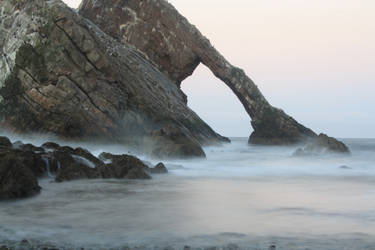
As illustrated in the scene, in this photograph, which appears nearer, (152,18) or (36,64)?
(36,64)

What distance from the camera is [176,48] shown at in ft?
137

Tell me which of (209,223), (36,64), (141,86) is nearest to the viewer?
(209,223)

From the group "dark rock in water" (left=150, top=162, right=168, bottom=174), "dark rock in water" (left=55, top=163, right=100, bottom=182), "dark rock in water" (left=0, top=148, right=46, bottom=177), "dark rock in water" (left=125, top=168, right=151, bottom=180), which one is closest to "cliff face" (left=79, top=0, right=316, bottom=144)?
"dark rock in water" (left=150, top=162, right=168, bottom=174)

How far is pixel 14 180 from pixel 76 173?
11.1 feet

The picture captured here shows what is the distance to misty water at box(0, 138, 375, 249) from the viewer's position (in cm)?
578

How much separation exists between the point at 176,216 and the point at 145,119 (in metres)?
19.0

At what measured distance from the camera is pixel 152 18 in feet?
134

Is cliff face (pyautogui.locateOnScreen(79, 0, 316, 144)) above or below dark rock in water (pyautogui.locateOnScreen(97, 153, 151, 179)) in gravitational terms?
above

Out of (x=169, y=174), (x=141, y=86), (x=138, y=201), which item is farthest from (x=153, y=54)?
(x=138, y=201)

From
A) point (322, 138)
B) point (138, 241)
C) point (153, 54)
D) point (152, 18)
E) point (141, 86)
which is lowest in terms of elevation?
point (138, 241)

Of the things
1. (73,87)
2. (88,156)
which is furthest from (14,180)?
(73,87)

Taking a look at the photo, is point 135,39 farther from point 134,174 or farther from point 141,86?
point 134,174

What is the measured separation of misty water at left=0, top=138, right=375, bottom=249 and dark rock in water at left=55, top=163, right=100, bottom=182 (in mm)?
332

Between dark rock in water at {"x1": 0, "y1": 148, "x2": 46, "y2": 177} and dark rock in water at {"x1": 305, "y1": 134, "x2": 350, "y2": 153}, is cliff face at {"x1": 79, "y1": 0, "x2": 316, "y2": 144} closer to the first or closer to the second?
dark rock in water at {"x1": 305, "y1": 134, "x2": 350, "y2": 153}
